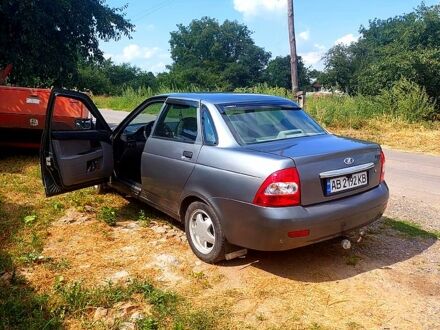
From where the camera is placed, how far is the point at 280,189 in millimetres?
3408

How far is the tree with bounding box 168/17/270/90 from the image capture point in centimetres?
8031

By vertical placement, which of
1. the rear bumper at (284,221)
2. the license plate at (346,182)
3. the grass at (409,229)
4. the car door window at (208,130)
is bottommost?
the grass at (409,229)

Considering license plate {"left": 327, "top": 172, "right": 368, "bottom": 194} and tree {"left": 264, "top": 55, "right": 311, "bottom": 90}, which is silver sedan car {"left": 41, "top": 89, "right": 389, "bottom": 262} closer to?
license plate {"left": 327, "top": 172, "right": 368, "bottom": 194}

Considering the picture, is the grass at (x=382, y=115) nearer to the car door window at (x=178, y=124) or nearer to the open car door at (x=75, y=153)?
the car door window at (x=178, y=124)

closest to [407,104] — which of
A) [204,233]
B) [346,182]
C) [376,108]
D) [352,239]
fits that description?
[376,108]

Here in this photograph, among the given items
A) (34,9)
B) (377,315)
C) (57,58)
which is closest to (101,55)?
(57,58)

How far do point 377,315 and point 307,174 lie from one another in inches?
46.9

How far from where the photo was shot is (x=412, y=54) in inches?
847

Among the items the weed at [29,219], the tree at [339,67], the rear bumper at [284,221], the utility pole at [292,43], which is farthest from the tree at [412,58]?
the tree at [339,67]

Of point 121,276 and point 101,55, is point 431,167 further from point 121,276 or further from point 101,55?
point 101,55

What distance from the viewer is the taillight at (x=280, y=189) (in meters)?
3.39

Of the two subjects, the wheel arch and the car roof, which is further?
the car roof

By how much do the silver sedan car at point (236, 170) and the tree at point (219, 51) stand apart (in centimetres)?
7394

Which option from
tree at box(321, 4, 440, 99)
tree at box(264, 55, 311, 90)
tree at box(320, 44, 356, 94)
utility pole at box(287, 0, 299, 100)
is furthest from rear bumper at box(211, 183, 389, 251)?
tree at box(264, 55, 311, 90)
